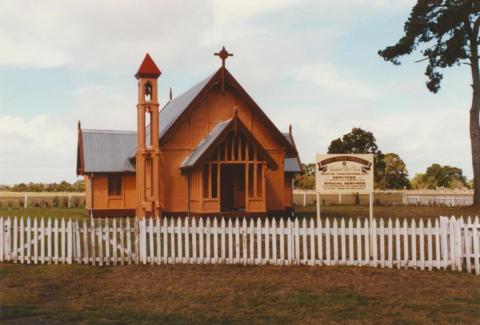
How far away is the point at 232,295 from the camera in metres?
11.1

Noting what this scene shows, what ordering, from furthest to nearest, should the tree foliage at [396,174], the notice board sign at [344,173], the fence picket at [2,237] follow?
the tree foliage at [396,174] → the notice board sign at [344,173] → the fence picket at [2,237]

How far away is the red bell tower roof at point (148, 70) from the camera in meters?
28.1

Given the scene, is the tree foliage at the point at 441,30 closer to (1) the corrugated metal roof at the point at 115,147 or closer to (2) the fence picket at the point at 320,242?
(1) the corrugated metal roof at the point at 115,147

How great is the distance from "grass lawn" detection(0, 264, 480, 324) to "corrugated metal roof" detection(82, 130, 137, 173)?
67.8ft

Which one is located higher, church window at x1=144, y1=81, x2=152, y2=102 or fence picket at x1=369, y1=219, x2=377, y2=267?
church window at x1=144, y1=81, x2=152, y2=102

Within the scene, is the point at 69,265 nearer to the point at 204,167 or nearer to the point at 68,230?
the point at 68,230

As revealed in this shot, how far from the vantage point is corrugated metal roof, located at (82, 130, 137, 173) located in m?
35.2

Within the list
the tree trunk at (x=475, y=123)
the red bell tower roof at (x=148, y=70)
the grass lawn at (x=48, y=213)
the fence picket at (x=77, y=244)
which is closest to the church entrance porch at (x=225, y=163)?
the red bell tower roof at (x=148, y=70)

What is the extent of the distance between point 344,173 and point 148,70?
1441cm

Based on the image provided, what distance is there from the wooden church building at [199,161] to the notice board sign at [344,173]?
1063cm

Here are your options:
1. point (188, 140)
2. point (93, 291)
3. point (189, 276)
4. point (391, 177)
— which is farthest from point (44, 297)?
point (391, 177)

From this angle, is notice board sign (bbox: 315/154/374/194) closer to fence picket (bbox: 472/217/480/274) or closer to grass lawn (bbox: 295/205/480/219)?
fence picket (bbox: 472/217/480/274)

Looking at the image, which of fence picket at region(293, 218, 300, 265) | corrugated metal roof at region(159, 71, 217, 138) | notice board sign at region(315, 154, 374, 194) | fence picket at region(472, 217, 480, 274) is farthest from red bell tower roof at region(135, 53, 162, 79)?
fence picket at region(472, 217, 480, 274)

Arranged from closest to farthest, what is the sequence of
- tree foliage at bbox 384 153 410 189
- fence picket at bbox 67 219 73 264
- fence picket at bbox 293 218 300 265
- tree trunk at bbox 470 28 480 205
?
fence picket at bbox 293 218 300 265 → fence picket at bbox 67 219 73 264 → tree trunk at bbox 470 28 480 205 → tree foliage at bbox 384 153 410 189
